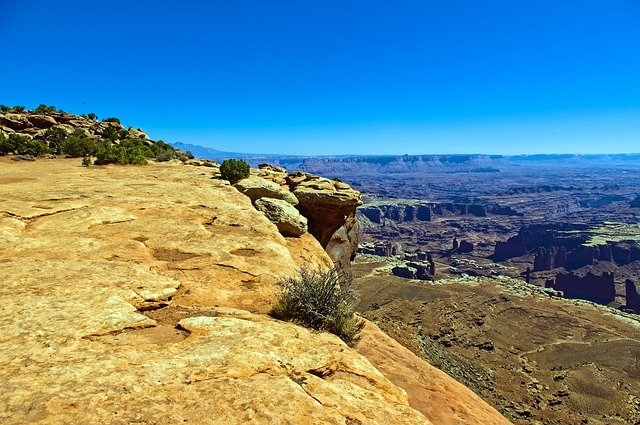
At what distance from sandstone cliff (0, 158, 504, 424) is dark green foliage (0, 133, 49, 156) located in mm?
18400

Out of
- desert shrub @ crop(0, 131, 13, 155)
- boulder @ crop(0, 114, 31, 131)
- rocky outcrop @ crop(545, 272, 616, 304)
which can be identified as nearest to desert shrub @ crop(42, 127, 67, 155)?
desert shrub @ crop(0, 131, 13, 155)

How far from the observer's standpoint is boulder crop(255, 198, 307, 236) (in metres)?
16.3

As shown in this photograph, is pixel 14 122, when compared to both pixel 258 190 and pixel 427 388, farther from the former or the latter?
pixel 427 388

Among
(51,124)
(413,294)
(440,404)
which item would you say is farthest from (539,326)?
(51,124)

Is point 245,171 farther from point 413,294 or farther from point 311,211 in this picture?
point 413,294

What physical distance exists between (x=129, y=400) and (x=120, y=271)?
4497mm

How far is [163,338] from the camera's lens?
6125 mm

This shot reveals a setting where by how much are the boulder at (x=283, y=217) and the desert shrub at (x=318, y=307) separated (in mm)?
8145

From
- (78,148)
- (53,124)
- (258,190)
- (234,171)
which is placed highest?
(53,124)

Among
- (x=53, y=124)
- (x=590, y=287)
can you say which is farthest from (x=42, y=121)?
(x=590, y=287)

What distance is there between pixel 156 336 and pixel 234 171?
16.9 metres

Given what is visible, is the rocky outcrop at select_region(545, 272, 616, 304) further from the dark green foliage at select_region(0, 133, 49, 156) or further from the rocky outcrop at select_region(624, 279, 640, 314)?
the dark green foliage at select_region(0, 133, 49, 156)

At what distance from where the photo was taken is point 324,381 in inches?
218

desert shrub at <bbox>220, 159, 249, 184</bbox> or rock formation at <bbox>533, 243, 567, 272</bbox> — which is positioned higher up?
desert shrub at <bbox>220, 159, 249, 184</bbox>
